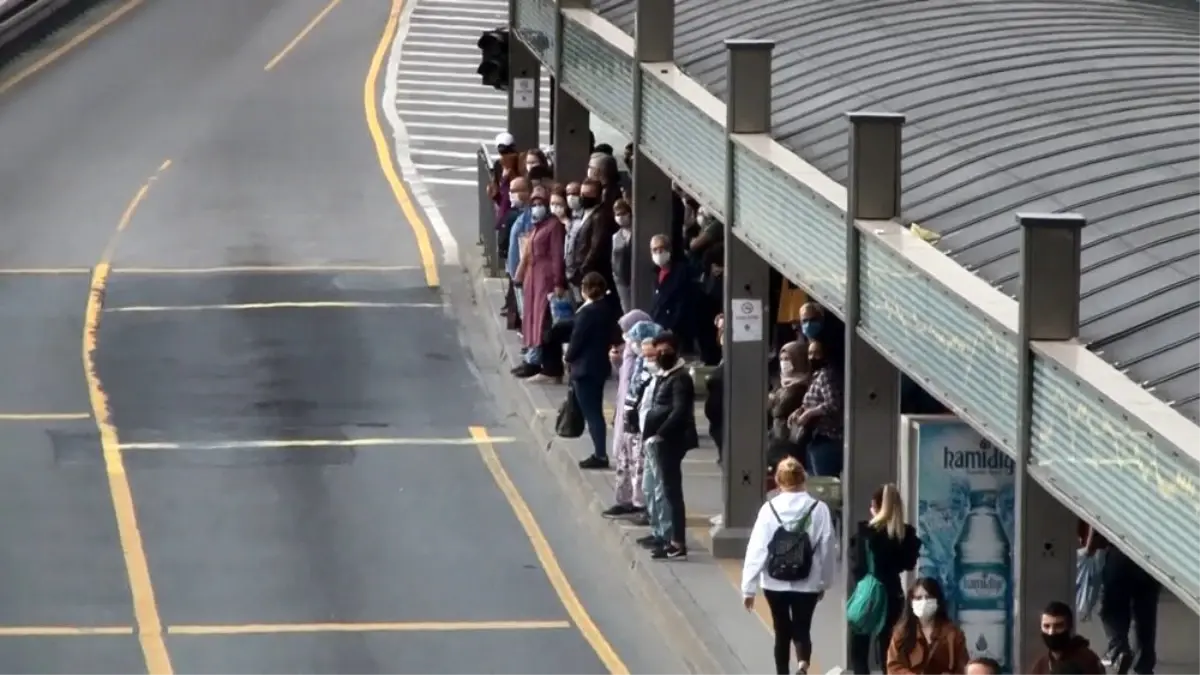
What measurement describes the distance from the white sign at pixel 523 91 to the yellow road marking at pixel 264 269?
235 cm

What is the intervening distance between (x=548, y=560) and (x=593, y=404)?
210 centimetres

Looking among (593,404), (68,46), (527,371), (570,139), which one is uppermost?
(570,139)

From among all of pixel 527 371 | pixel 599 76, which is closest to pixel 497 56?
pixel 527 371

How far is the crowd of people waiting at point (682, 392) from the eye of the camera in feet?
43.8

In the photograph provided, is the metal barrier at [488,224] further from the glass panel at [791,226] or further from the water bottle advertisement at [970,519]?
the water bottle advertisement at [970,519]

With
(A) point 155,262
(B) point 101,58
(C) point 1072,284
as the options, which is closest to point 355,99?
(B) point 101,58

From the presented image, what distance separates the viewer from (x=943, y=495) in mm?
13406

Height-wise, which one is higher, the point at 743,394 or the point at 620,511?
the point at 743,394

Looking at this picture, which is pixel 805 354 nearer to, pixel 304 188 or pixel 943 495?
pixel 943 495

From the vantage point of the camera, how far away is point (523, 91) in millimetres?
30656

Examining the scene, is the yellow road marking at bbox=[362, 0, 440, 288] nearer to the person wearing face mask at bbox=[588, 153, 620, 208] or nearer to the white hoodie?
the person wearing face mask at bbox=[588, 153, 620, 208]

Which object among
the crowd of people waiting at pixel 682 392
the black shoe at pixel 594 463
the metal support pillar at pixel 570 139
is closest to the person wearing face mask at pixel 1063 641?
the crowd of people waiting at pixel 682 392

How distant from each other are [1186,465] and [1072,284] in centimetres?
181

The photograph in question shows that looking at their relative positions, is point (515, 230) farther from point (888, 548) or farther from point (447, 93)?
point (447, 93)
